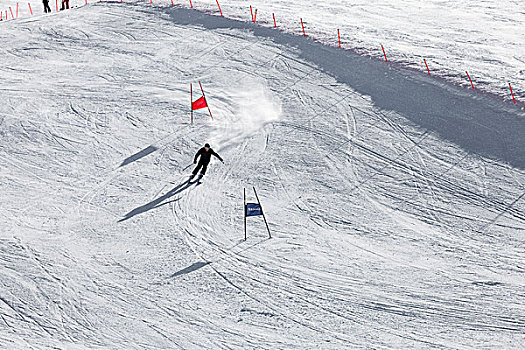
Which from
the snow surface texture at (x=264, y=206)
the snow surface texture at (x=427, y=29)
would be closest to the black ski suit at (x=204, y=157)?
the snow surface texture at (x=264, y=206)

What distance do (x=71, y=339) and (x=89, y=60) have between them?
16.0 metres

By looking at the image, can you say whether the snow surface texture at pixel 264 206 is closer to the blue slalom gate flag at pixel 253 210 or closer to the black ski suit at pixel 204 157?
the black ski suit at pixel 204 157

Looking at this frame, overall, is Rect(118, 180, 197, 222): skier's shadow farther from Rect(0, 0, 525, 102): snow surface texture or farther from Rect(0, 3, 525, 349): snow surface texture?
Rect(0, 0, 525, 102): snow surface texture

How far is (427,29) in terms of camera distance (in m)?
24.8

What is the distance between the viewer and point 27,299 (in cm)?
1110

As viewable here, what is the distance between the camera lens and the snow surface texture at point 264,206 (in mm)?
10508

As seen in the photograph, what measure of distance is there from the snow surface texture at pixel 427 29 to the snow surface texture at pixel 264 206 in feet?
4.22

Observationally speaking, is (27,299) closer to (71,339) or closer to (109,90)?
(71,339)

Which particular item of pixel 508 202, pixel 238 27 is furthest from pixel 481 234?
pixel 238 27

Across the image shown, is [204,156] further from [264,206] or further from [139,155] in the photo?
[139,155]

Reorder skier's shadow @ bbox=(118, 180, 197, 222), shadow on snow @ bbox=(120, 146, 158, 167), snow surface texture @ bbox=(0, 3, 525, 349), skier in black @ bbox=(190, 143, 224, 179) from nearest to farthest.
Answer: snow surface texture @ bbox=(0, 3, 525, 349) < skier's shadow @ bbox=(118, 180, 197, 222) < skier in black @ bbox=(190, 143, 224, 179) < shadow on snow @ bbox=(120, 146, 158, 167)

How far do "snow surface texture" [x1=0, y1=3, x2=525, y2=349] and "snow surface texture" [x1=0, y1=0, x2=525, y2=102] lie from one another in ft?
4.22

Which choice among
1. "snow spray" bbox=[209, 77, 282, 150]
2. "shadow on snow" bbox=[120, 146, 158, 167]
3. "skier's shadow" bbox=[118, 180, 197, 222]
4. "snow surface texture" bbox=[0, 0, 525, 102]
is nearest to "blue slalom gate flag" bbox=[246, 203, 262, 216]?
"skier's shadow" bbox=[118, 180, 197, 222]

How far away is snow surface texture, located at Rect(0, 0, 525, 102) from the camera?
19.8 m
